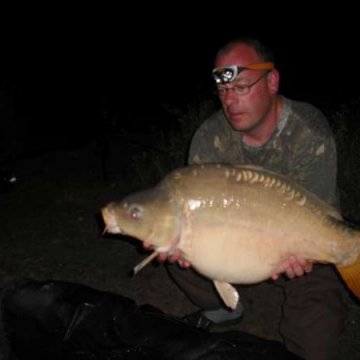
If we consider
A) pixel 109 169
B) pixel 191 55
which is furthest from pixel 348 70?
pixel 109 169

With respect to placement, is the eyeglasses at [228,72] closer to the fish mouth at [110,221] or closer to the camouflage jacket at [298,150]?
the camouflage jacket at [298,150]

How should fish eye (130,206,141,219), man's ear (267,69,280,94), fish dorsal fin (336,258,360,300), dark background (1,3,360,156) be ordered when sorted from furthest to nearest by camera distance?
dark background (1,3,360,156) → man's ear (267,69,280,94) → fish dorsal fin (336,258,360,300) → fish eye (130,206,141,219)

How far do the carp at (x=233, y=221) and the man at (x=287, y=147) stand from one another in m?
0.38

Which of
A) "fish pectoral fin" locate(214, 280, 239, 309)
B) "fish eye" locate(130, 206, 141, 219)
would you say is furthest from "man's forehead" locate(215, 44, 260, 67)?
"fish pectoral fin" locate(214, 280, 239, 309)

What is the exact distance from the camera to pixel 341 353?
262 cm

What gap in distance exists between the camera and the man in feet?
7.42

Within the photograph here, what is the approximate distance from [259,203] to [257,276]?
32 cm

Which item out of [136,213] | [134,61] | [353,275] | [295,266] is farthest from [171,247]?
[134,61]

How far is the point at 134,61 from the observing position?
14039 mm

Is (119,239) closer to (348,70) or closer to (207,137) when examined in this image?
(207,137)

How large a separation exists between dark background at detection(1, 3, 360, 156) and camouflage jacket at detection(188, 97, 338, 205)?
9.88 feet

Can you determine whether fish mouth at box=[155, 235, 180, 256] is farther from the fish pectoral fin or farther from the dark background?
the dark background

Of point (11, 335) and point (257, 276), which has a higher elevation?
point (257, 276)

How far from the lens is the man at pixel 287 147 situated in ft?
7.42
